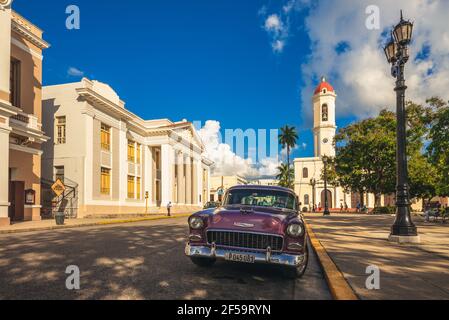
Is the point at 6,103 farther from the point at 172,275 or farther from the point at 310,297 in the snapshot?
the point at 310,297

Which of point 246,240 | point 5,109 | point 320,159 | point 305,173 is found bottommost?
point 246,240

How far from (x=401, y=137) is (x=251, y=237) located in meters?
7.38

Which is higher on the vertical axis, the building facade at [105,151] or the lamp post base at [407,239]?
the building facade at [105,151]

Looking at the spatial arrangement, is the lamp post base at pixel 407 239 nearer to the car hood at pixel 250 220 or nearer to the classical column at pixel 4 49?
the car hood at pixel 250 220

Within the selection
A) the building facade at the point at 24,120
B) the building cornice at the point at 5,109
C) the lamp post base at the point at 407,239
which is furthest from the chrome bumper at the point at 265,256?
the building facade at the point at 24,120

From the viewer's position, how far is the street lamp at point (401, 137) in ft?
33.6

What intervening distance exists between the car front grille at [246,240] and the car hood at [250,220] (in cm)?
8

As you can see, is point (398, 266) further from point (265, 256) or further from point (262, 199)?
point (265, 256)

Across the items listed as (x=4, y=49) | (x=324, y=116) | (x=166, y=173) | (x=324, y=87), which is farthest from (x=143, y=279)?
(x=324, y=87)

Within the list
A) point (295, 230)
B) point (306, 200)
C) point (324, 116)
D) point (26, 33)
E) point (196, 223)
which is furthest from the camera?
point (306, 200)

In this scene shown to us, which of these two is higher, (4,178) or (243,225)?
(4,178)

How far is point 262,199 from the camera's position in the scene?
696 centimetres

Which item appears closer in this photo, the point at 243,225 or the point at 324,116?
the point at 243,225

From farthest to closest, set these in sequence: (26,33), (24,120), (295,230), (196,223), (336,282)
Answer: (26,33)
(24,120)
(196,223)
(295,230)
(336,282)
